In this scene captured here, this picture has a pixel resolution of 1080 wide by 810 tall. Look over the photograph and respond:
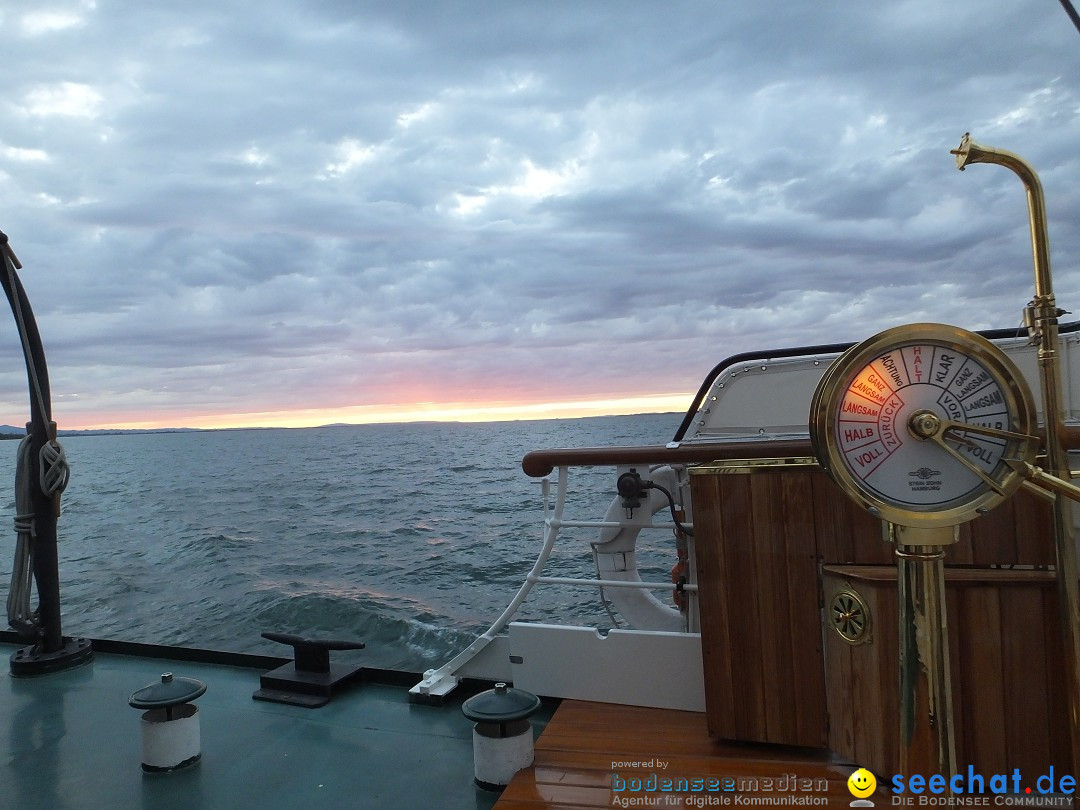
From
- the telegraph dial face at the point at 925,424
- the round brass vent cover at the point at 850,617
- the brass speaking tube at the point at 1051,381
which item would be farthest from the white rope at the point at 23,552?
the brass speaking tube at the point at 1051,381

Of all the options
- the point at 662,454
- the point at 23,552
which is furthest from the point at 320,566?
the point at 662,454

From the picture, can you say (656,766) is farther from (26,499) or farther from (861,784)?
(26,499)

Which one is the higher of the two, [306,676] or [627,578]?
[627,578]

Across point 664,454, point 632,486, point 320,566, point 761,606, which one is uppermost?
point 664,454

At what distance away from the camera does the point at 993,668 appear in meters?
2.35

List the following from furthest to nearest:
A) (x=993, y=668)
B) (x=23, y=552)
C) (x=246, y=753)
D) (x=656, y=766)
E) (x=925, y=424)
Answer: (x=23, y=552) → (x=246, y=753) → (x=656, y=766) → (x=993, y=668) → (x=925, y=424)

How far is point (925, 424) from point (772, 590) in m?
1.42

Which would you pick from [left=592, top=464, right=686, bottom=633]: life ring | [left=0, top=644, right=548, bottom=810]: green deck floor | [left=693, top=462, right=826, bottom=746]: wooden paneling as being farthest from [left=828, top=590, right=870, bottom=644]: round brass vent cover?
[left=592, top=464, right=686, bottom=633]: life ring

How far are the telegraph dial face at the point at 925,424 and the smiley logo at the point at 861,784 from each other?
4.48ft

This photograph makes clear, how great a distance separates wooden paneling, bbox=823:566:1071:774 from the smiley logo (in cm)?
8

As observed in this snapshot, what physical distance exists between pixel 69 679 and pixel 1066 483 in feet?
15.6

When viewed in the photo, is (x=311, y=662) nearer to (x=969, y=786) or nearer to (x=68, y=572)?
(x=969, y=786)

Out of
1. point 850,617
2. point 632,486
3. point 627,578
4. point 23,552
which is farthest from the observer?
point 23,552

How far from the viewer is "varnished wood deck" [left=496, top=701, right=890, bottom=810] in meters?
2.46
